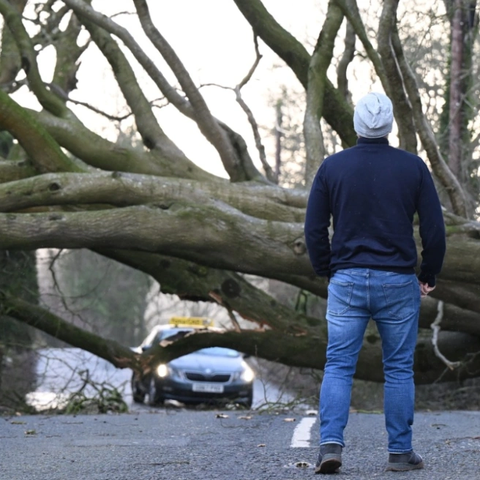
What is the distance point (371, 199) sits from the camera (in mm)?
5145

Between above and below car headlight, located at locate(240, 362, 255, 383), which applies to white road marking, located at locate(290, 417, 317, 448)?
above

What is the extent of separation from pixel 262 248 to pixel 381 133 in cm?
499

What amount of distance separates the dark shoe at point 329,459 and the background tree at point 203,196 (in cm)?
521

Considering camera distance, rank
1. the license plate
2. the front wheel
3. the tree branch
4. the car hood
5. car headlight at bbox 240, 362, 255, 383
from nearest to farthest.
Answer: the tree branch
the front wheel
the license plate
the car hood
car headlight at bbox 240, 362, 255, 383

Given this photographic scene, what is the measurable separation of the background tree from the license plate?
5.56 metres

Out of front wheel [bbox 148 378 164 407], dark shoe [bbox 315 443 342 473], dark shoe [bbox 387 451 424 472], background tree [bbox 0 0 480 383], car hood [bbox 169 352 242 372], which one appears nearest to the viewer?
dark shoe [bbox 315 443 342 473]

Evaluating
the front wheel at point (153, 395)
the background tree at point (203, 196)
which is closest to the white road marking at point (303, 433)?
the background tree at point (203, 196)

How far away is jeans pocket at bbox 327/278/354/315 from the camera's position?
5156 mm

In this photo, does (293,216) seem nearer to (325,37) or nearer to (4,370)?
(325,37)

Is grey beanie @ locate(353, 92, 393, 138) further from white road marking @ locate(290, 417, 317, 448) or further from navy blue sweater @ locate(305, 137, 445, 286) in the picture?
white road marking @ locate(290, 417, 317, 448)

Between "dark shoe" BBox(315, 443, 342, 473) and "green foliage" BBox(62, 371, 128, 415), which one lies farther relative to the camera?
"green foliage" BBox(62, 371, 128, 415)

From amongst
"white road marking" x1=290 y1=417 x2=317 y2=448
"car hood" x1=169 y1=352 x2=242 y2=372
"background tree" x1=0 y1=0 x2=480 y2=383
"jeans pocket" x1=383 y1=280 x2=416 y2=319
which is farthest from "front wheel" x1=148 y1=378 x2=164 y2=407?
"jeans pocket" x1=383 y1=280 x2=416 y2=319

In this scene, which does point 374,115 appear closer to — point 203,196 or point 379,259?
point 379,259

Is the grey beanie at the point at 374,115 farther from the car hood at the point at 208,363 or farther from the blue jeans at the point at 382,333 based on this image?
the car hood at the point at 208,363
